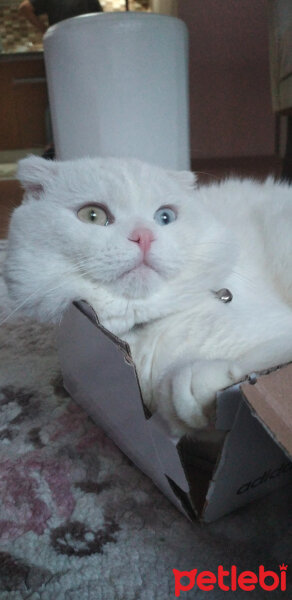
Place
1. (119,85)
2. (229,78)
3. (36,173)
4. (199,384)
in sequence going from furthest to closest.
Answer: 1. (229,78)
2. (119,85)
3. (36,173)
4. (199,384)

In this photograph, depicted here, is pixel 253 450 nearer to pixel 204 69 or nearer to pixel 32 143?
pixel 204 69

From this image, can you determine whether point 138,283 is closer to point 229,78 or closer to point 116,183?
point 116,183

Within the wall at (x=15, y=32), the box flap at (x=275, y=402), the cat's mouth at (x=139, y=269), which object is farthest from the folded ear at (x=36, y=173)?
the wall at (x=15, y=32)

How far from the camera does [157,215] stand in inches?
29.8

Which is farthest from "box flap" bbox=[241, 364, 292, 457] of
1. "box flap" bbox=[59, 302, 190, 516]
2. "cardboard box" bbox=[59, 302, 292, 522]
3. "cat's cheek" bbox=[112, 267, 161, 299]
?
"cat's cheek" bbox=[112, 267, 161, 299]

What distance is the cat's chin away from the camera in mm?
680

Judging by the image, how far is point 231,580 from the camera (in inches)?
21.4

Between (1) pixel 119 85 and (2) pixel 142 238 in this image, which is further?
(1) pixel 119 85

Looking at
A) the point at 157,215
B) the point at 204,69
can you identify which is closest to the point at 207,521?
the point at 157,215

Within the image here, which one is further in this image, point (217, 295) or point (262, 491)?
point (217, 295)

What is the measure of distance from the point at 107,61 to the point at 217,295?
5.82ft

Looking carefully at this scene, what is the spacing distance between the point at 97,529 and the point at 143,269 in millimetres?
341

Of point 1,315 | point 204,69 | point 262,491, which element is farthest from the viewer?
point 204,69

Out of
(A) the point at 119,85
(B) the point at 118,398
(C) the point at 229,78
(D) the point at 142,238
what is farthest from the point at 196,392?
(C) the point at 229,78
